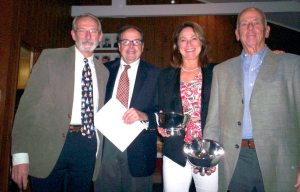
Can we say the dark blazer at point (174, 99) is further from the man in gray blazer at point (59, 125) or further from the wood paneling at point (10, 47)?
the wood paneling at point (10, 47)

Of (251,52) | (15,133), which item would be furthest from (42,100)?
(251,52)

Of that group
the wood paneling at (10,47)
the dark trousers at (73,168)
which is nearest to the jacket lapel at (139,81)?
the dark trousers at (73,168)

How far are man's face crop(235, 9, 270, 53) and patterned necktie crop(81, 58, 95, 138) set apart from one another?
1.23m

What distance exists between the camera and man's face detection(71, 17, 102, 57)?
7.29 ft

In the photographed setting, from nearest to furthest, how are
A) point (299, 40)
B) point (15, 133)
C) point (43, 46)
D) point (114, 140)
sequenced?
1. point (15, 133)
2. point (114, 140)
3. point (43, 46)
4. point (299, 40)

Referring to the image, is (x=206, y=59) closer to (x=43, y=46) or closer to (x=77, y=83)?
(x=77, y=83)

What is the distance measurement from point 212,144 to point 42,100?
126 cm

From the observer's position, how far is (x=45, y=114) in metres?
1.96

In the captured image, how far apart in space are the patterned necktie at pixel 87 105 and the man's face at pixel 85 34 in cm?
18

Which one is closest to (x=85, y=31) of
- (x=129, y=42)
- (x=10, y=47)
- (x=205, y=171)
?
(x=129, y=42)

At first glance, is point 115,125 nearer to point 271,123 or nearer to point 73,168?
point 73,168

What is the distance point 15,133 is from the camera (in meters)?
1.91

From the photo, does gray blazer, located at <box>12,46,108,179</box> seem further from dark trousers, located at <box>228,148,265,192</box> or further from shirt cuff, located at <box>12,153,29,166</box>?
dark trousers, located at <box>228,148,265,192</box>

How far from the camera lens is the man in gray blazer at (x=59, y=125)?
191cm
